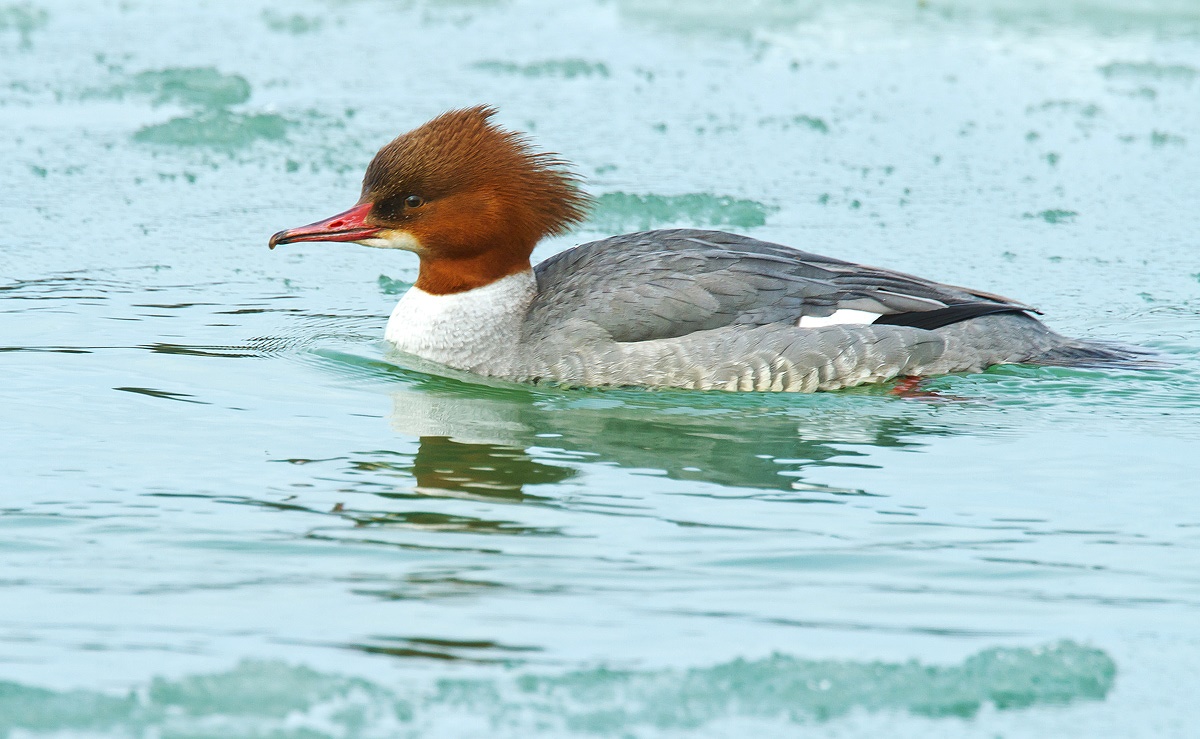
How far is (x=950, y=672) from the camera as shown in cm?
389

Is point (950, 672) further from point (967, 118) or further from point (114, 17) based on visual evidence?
point (114, 17)

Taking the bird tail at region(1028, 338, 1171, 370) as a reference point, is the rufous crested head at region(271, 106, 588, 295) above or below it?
above

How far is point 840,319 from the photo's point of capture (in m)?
6.79

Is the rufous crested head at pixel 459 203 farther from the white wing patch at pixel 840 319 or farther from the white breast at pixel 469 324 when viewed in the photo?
the white wing patch at pixel 840 319

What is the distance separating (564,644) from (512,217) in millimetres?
3307

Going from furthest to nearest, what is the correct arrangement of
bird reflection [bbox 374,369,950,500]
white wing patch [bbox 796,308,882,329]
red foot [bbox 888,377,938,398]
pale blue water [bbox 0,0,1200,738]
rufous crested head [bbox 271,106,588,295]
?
rufous crested head [bbox 271,106,588,295] < white wing patch [bbox 796,308,882,329] < red foot [bbox 888,377,938,398] < bird reflection [bbox 374,369,950,500] < pale blue water [bbox 0,0,1200,738]

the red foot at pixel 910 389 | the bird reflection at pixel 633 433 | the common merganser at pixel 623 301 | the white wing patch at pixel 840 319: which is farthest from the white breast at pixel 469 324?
the red foot at pixel 910 389

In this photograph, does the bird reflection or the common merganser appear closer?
the bird reflection

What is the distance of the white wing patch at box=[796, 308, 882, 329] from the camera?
22.2ft

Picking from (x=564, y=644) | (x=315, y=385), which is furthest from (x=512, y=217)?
(x=564, y=644)

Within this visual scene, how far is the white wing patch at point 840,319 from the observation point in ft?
22.2

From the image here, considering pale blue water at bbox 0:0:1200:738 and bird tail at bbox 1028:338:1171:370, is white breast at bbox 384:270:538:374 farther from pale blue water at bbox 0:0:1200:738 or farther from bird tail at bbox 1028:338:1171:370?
bird tail at bbox 1028:338:1171:370

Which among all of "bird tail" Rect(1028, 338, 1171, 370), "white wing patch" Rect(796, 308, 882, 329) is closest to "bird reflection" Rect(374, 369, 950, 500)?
"white wing patch" Rect(796, 308, 882, 329)

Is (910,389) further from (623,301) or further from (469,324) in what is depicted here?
(469,324)
